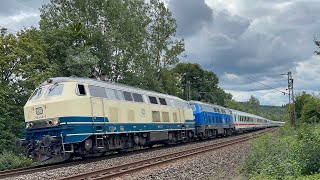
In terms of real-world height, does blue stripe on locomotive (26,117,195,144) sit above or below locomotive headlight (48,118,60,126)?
below

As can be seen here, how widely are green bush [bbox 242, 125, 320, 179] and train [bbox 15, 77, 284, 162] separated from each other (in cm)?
769

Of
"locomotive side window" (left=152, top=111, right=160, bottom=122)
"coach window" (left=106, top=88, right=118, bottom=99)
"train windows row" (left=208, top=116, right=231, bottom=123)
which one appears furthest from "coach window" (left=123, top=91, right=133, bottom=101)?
"train windows row" (left=208, top=116, right=231, bottom=123)

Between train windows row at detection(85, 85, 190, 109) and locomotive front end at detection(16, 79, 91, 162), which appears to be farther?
train windows row at detection(85, 85, 190, 109)

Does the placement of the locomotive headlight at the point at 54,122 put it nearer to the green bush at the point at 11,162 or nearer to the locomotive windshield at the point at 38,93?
the locomotive windshield at the point at 38,93

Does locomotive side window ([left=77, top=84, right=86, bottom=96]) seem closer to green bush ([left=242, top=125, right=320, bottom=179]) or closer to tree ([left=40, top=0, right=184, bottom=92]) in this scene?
green bush ([left=242, top=125, right=320, bottom=179])

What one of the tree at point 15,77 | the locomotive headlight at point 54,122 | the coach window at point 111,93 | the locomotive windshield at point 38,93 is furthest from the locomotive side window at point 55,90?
the tree at point 15,77

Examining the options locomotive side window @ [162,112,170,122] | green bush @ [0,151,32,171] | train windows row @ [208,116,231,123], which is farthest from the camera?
train windows row @ [208,116,231,123]

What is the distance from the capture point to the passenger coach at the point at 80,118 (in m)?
17.1

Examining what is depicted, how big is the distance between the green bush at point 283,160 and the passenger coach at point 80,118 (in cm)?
768

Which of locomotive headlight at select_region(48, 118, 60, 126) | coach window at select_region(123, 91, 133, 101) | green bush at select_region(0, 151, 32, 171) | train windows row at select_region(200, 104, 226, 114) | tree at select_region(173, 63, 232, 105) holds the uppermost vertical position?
tree at select_region(173, 63, 232, 105)

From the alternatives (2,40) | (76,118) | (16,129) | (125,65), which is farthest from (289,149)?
(125,65)

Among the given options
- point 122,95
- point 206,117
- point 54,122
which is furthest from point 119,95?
point 206,117

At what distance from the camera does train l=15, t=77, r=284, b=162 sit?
17.1 m

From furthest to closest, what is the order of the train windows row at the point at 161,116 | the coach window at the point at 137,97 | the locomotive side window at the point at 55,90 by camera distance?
the train windows row at the point at 161,116
the coach window at the point at 137,97
the locomotive side window at the point at 55,90
